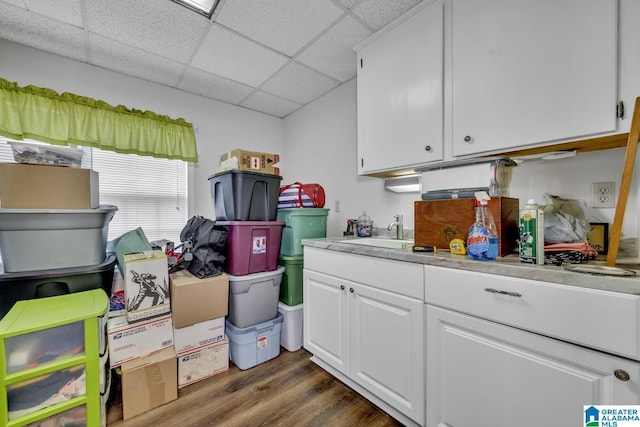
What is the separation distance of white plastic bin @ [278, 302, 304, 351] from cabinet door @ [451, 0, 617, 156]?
168 cm

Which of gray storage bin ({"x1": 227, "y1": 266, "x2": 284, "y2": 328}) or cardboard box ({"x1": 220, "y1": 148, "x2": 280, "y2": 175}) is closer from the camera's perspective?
gray storage bin ({"x1": 227, "y1": 266, "x2": 284, "y2": 328})

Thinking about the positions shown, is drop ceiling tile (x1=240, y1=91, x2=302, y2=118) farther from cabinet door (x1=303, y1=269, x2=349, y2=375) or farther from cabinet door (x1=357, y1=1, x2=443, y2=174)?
cabinet door (x1=303, y1=269, x2=349, y2=375)

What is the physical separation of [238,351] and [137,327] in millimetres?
703

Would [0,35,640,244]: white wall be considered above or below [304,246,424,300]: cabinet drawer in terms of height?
above

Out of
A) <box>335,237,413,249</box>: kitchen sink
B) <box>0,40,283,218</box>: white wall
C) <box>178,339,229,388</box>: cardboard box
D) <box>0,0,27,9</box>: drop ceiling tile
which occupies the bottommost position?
<box>178,339,229,388</box>: cardboard box

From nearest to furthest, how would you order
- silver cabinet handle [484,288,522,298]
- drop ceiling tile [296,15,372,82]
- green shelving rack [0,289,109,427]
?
silver cabinet handle [484,288,522,298]
green shelving rack [0,289,109,427]
drop ceiling tile [296,15,372,82]

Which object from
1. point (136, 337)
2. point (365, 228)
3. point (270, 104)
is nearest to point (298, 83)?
point (270, 104)

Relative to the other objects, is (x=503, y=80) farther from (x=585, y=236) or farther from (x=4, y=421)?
(x=4, y=421)

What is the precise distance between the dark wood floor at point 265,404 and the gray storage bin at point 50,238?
3.05 ft

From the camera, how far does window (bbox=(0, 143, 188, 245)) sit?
232cm

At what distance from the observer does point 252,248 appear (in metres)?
2.07

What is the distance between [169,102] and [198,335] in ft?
7.24

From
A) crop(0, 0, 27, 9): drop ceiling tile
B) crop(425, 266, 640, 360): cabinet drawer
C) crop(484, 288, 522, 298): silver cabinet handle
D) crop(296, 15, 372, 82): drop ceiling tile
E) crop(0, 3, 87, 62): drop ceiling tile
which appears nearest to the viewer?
crop(425, 266, 640, 360): cabinet drawer

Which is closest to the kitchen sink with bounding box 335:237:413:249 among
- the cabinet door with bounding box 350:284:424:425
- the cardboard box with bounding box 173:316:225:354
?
the cabinet door with bounding box 350:284:424:425
